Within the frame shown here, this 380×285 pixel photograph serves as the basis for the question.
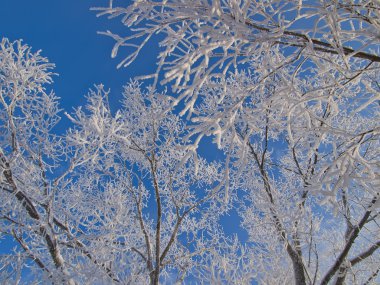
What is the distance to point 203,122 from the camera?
7.88 ft

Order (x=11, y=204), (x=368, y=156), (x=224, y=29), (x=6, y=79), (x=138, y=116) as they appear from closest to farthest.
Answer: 1. (x=224, y=29)
2. (x=11, y=204)
3. (x=6, y=79)
4. (x=368, y=156)
5. (x=138, y=116)

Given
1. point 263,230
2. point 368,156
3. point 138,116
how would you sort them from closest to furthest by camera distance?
point 368,156
point 138,116
point 263,230

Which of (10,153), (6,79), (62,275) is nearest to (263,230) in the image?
(62,275)

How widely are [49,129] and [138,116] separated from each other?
8.09ft

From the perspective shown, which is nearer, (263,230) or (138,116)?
(138,116)

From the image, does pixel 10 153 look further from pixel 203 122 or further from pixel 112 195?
pixel 203 122

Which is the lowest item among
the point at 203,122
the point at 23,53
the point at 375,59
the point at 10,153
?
the point at 203,122

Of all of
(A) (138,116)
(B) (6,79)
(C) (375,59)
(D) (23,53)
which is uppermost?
(A) (138,116)

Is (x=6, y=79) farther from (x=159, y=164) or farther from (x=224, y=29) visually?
(x=224, y=29)

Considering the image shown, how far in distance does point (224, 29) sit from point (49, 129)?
517 cm

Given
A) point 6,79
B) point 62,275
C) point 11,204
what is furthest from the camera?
point 6,79

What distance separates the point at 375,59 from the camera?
2.47 meters

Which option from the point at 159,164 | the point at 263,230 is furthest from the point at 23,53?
the point at 263,230

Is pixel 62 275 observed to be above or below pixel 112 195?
below
